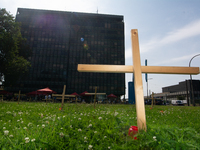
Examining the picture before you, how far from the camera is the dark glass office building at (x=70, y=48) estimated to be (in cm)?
5697

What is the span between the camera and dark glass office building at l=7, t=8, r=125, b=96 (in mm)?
56969

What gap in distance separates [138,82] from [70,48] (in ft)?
197

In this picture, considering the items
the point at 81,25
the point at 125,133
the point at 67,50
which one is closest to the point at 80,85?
the point at 67,50

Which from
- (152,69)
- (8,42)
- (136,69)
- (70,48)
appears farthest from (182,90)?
(136,69)

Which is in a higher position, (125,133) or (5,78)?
(5,78)

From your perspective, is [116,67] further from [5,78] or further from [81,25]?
[81,25]

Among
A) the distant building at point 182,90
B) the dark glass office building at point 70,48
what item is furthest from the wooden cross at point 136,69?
the distant building at point 182,90

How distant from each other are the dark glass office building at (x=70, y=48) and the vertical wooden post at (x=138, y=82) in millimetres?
54837

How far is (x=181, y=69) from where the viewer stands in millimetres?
3107

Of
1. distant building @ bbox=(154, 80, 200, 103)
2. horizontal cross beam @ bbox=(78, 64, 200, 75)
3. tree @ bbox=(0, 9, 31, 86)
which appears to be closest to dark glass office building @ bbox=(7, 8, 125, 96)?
tree @ bbox=(0, 9, 31, 86)

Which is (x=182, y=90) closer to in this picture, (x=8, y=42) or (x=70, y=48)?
(x=70, y=48)

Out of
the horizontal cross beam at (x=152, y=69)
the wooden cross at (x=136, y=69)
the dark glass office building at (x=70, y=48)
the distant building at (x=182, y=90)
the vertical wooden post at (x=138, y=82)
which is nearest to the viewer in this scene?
the vertical wooden post at (x=138, y=82)

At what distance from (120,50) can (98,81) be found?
16.8 meters

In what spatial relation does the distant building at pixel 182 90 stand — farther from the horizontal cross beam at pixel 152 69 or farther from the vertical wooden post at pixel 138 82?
the vertical wooden post at pixel 138 82
